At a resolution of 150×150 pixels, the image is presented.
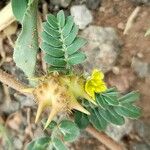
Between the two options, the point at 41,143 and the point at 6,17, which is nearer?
the point at 41,143

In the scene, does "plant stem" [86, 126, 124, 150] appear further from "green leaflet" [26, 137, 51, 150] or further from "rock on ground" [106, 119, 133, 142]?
"green leaflet" [26, 137, 51, 150]

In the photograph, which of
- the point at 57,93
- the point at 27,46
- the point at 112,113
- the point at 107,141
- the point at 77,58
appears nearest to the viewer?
the point at 57,93

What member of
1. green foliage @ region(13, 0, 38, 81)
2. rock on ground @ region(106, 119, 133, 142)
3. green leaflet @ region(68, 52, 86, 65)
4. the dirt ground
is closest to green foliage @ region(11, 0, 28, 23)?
green foliage @ region(13, 0, 38, 81)

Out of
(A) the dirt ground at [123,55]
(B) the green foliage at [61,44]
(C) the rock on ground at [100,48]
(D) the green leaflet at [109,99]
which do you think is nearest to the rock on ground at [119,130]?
(A) the dirt ground at [123,55]

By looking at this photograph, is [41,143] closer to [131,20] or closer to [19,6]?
[19,6]

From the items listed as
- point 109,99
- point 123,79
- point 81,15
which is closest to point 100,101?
point 109,99

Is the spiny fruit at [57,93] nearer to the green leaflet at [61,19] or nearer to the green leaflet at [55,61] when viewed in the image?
the green leaflet at [55,61]
